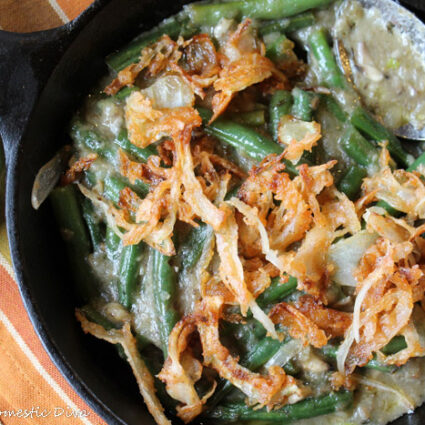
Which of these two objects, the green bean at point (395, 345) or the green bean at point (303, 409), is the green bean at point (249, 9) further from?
the green bean at point (303, 409)

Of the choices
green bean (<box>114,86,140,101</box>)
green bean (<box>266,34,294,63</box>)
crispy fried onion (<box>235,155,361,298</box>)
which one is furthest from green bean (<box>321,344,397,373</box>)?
green bean (<box>114,86,140,101</box>)

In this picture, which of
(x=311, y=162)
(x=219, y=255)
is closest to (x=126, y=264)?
(x=219, y=255)

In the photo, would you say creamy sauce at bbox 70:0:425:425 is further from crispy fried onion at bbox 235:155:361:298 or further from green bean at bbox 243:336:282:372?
crispy fried onion at bbox 235:155:361:298

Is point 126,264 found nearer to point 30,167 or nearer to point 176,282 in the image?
point 176,282

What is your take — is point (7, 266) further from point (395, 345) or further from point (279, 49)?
point (395, 345)

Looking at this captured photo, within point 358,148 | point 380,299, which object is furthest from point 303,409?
point 358,148
